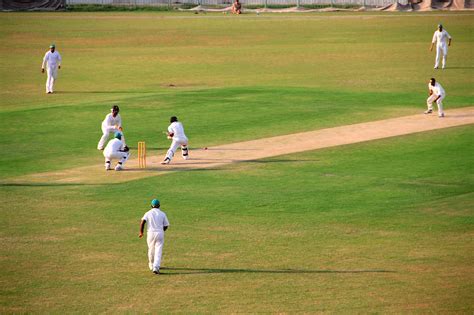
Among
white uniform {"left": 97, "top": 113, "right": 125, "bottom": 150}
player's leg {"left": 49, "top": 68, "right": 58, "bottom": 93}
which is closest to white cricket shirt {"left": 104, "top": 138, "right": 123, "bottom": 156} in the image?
white uniform {"left": 97, "top": 113, "right": 125, "bottom": 150}

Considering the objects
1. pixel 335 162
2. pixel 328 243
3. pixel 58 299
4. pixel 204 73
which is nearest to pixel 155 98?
pixel 204 73

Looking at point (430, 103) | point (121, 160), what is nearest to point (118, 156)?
point (121, 160)

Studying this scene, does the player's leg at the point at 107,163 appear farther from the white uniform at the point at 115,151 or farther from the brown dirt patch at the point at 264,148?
the brown dirt patch at the point at 264,148

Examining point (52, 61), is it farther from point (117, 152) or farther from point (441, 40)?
point (441, 40)

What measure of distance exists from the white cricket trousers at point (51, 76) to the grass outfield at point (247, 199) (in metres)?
0.56

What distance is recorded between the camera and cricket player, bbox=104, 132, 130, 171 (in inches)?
1238

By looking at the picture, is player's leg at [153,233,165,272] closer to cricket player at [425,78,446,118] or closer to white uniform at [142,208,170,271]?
white uniform at [142,208,170,271]

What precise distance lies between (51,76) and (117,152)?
59.9 feet

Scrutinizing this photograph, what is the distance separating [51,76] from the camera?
4847cm

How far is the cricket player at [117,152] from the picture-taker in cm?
3145

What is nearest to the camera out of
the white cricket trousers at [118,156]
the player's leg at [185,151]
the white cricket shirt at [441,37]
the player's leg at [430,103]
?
the white cricket trousers at [118,156]

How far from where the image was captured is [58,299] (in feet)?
66.4

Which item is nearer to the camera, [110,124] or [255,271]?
[255,271]

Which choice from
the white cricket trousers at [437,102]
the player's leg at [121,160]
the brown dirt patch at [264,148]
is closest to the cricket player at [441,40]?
the brown dirt patch at [264,148]
